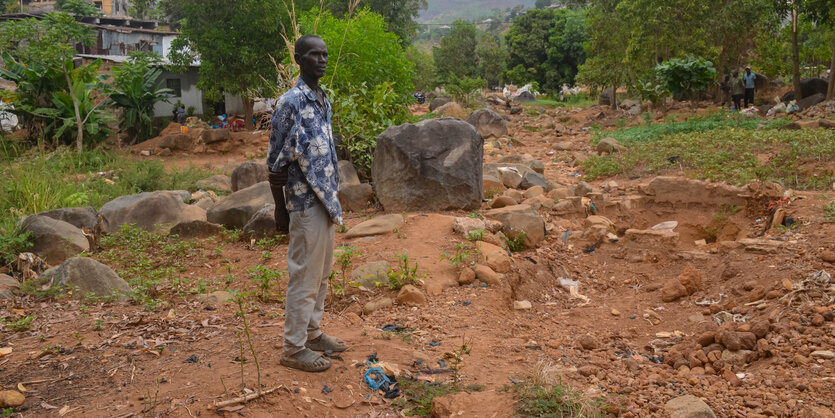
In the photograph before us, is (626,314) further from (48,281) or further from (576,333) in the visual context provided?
(48,281)

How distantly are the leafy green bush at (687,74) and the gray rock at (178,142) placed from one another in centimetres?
1310

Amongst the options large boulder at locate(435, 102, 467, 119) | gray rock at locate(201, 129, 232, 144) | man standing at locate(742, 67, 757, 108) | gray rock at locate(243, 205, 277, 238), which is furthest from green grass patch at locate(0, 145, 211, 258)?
man standing at locate(742, 67, 757, 108)

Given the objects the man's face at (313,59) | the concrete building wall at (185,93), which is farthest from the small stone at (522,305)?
the concrete building wall at (185,93)

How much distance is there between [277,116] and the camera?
347 centimetres

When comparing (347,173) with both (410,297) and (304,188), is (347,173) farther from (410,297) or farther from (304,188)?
(304,188)

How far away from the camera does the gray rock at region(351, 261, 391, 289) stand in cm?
554

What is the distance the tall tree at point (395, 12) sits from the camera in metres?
29.1

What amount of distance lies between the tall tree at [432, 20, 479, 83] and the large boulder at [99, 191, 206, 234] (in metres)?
32.1

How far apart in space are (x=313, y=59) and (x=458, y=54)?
1476 inches

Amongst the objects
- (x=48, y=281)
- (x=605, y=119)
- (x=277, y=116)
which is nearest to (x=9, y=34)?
(x=48, y=281)

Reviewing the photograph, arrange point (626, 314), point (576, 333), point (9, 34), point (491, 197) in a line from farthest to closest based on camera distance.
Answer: point (9, 34), point (491, 197), point (626, 314), point (576, 333)

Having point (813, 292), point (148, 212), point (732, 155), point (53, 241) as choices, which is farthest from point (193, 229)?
point (732, 155)

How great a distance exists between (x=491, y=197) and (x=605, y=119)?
13686mm

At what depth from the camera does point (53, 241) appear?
6.80 meters
